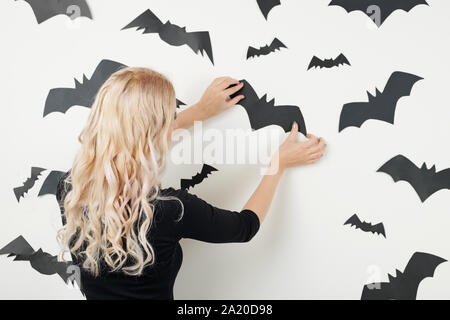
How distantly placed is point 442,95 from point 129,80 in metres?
0.94

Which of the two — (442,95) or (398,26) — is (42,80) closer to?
(398,26)

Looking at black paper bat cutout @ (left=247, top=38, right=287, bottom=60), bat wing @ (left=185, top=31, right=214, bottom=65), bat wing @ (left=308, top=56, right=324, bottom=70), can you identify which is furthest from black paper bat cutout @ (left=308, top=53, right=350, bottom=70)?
bat wing @ (left=185, top=31, right=214, bottom=65)

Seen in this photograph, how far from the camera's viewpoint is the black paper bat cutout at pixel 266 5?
1.29m

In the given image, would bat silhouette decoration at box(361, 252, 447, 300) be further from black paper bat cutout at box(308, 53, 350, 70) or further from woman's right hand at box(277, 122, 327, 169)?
black paper bat cutout at box(308, 53, 350, 70)

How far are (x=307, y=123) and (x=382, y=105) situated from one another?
0.24 metres

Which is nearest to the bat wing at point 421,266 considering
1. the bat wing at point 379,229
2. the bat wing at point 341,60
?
the bat wing at point 379,229

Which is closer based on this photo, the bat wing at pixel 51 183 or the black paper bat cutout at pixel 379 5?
the black paper bat cutout at pixel 379 5

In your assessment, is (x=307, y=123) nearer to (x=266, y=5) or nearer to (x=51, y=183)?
(x=266, y=5)

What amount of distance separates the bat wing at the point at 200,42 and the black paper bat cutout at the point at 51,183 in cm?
71

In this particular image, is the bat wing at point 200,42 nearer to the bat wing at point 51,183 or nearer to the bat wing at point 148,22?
the bat wing at point 148,22

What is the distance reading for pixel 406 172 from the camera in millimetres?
1241

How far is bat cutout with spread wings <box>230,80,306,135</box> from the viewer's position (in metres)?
1.31

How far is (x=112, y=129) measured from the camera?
39.2 inches
